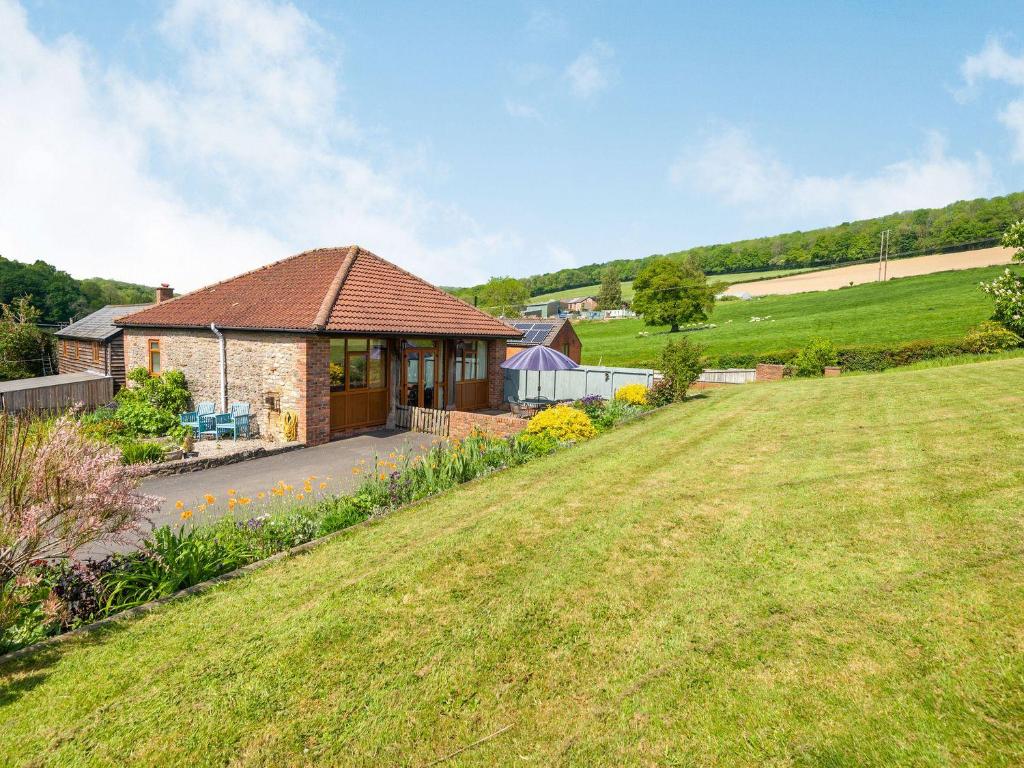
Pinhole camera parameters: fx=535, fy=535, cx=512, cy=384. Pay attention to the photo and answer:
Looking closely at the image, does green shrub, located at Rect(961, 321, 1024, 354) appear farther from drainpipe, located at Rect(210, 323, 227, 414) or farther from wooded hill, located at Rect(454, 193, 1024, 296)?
wooded hill, located at Rect(454, 193, 1024, 296)

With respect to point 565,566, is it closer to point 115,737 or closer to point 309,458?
point 115,737

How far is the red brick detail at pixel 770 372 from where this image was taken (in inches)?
1207

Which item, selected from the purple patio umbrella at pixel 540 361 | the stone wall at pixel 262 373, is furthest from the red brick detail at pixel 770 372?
the stone wall at pixel 262 373

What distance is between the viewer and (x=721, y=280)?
104 m

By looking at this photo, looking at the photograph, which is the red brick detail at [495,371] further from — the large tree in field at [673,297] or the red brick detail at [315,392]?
the large tree in field at [673,297]

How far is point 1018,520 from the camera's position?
17.8ft

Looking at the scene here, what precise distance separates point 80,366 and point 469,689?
31.6 m

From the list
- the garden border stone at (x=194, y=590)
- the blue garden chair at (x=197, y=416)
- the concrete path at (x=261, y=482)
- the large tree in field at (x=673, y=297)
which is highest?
the large tree in field at (x=673, y=297)

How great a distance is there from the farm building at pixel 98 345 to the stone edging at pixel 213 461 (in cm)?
1134

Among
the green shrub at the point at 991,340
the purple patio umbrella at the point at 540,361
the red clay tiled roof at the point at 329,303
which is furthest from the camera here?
the green shrub at the point at 991,340

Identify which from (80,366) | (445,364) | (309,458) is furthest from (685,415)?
(80,366)

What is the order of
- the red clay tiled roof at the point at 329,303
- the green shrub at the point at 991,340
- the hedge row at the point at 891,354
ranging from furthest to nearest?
1. the hedge row at the point at 891,354
2. the green shrub at the point at 991,340
3. the red clay tiled roof at the point at 329,303

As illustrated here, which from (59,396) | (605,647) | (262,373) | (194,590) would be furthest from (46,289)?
(605,647)

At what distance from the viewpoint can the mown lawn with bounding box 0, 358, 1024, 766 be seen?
3322 millimetres
